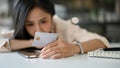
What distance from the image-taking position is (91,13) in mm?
2986

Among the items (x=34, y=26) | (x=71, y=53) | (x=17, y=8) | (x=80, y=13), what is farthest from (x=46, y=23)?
(x=80, y=13)

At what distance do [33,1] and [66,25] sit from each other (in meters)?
0.32

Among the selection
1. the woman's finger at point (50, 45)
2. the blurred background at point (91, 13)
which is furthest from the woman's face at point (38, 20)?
the blurred background at point (91, 13)

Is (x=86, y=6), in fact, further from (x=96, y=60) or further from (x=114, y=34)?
(x=96, y=60)

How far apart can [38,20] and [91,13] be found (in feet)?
5.91

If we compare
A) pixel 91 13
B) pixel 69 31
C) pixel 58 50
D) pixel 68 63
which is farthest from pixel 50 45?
pixel 91 13

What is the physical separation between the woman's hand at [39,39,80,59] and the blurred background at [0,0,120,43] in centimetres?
187

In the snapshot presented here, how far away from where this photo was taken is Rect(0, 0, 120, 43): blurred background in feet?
9.75

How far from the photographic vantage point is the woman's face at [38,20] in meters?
1.27

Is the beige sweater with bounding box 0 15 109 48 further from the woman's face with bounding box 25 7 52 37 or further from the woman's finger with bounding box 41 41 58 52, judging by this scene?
the woman's finger with bounding box 41 41 58 52

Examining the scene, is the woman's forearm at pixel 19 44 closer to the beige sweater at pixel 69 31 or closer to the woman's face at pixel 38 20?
the woman's face at pixel 38 20

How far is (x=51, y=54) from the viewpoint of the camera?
104 cm

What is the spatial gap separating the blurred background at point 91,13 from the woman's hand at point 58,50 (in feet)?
Result: 6.15

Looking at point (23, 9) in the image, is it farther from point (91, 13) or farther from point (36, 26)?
point (91, 13)
